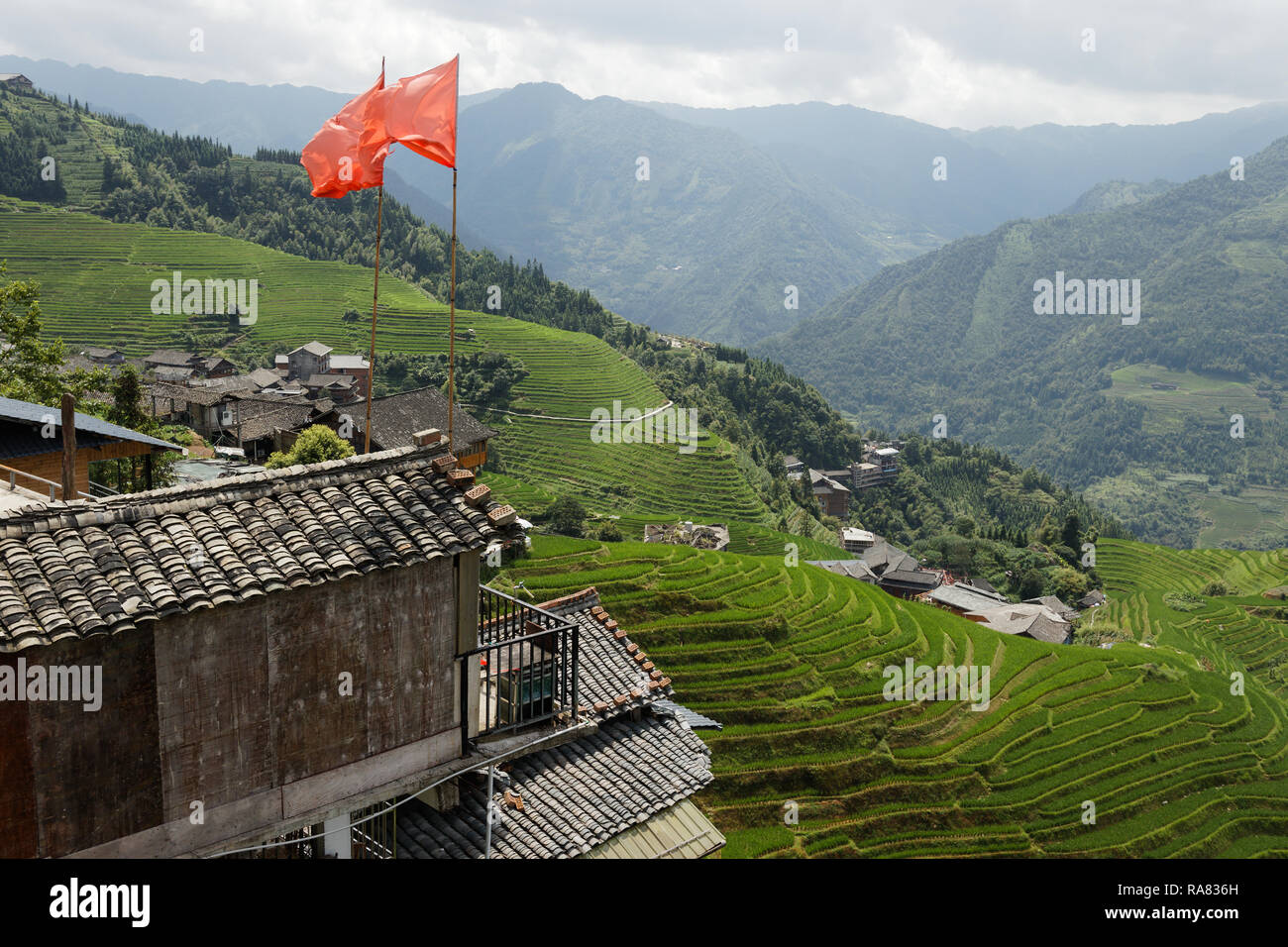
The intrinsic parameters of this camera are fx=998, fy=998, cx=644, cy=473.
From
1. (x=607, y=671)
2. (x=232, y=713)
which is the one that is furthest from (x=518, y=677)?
(x=607, y=671)

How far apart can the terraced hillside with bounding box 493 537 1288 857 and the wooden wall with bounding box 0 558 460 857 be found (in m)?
21.1

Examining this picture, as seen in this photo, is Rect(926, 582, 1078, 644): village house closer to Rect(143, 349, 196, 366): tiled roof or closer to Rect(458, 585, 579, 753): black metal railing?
Rect(458, 585, 579, 753): black metal railing

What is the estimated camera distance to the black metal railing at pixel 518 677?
35.3 feet

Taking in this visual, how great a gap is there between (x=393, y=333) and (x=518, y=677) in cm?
8933

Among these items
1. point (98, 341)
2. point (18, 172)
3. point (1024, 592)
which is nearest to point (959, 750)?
point (1024, 592)

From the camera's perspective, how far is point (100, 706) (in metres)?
7.62

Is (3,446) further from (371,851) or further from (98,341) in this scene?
(98,341)

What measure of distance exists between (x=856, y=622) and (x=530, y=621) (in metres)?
30.8

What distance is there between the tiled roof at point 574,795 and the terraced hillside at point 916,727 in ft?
50.4

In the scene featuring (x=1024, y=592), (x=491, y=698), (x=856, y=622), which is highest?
(x=491, y=698)

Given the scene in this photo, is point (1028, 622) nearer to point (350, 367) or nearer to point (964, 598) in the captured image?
point (964, 598)

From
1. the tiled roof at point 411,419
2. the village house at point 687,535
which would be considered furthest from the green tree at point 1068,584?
the tiled roof at point 411,419

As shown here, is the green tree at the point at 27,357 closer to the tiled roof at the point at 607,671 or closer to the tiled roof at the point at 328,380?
the tiled roof at the point at 607,671

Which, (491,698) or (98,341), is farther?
(98,341)
